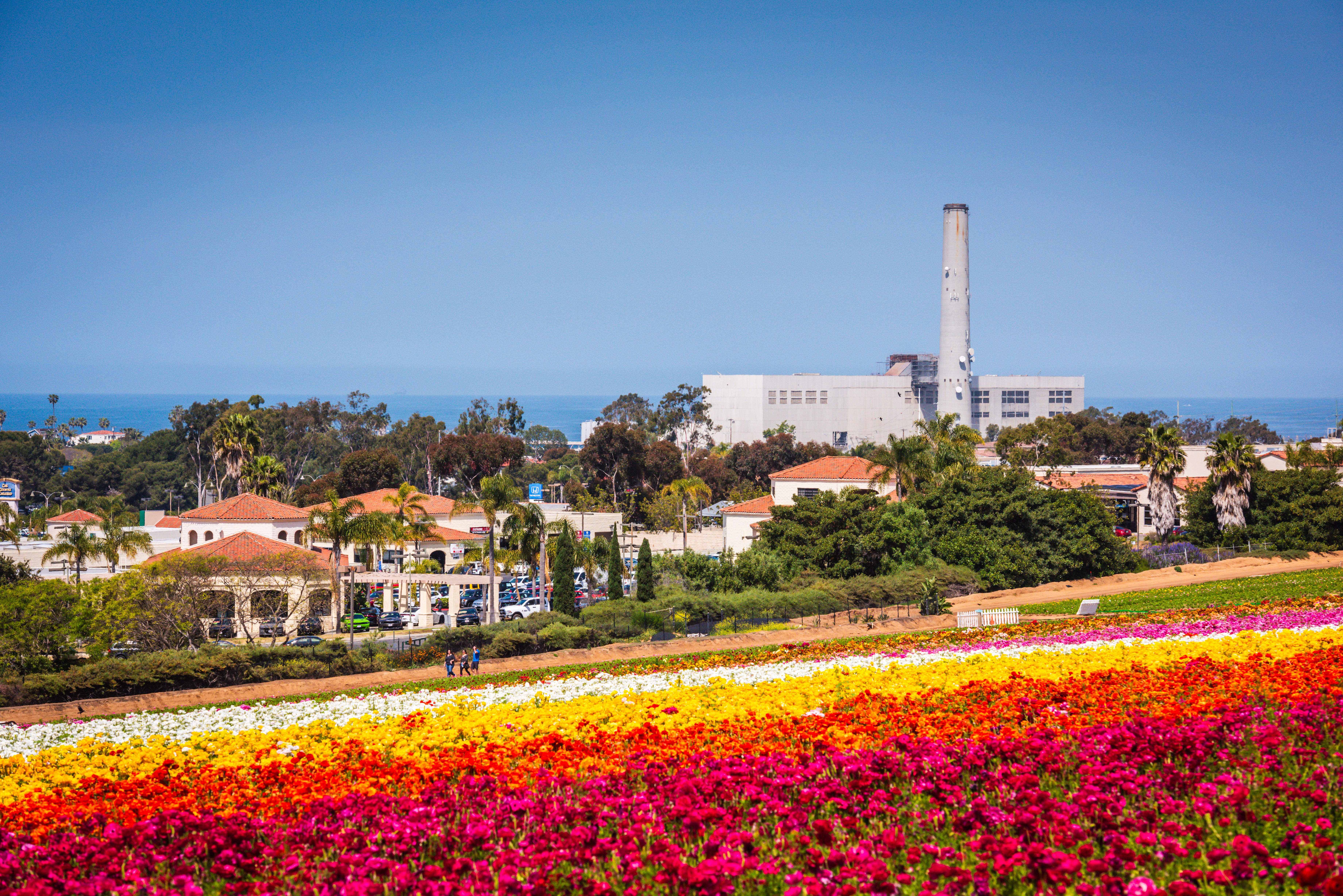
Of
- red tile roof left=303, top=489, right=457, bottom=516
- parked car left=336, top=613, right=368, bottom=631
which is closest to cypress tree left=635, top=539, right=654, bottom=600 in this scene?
parked car left=336, top=613, right=368, bottom=631

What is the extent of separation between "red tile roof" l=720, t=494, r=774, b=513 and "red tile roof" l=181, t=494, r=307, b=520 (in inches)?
1194

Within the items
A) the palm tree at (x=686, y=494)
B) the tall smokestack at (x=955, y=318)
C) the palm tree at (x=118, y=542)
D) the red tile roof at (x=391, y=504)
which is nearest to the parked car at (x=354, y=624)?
the palm tree at (x=118, y=542)

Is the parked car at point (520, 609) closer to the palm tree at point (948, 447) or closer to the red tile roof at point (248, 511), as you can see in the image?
the red tile roof at point (248, 511)

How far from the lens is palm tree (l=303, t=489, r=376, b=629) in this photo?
4688cm

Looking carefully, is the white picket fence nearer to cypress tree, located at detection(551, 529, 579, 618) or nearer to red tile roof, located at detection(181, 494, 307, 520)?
cypress tree, located at detection(551, 529, 579, 618)

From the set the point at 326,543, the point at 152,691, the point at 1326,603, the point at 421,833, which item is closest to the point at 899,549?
the point at 1326,603

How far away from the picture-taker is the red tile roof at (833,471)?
75.7 m

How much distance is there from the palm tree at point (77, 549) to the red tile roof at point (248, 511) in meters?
6.28

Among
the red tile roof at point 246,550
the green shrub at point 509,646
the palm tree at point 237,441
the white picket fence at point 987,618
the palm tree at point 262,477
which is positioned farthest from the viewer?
the palm tree at point 237,441

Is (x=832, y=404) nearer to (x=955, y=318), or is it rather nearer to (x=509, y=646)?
(x=955, y=318)

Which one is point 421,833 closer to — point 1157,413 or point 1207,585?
point 1207,585

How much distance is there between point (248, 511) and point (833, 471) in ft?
135

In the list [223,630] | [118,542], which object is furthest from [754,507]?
[118,542]

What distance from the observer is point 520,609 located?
55875 mm
